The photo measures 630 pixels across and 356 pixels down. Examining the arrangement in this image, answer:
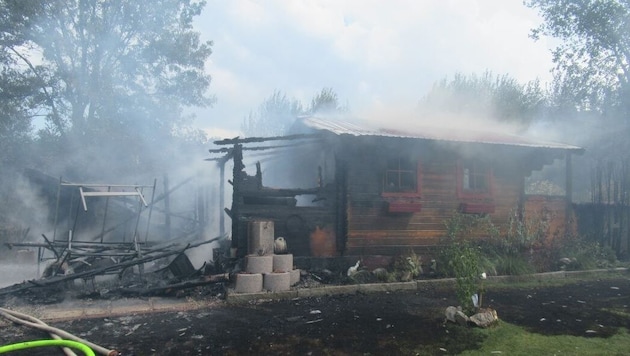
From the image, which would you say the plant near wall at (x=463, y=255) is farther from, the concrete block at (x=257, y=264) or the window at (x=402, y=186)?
the concrete block at (x=257, y=264)

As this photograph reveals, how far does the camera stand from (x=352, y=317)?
22.3 ft

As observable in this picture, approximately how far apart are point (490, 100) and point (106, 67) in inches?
953

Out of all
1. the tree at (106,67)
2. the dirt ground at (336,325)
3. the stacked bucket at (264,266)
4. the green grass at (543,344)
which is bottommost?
the dirt ground at (336,325)

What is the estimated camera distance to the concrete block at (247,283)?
26.5ft

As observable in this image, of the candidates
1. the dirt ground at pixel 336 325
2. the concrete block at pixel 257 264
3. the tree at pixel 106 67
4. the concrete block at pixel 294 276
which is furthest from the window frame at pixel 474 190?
the tree at pixel 106 67

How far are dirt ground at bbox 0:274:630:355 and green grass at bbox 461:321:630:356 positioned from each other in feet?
0.64

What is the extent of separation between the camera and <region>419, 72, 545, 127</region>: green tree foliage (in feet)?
88.6

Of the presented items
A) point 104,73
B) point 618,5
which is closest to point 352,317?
point 104,73

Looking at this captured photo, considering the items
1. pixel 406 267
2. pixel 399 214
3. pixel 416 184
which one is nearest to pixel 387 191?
pixel 399 214

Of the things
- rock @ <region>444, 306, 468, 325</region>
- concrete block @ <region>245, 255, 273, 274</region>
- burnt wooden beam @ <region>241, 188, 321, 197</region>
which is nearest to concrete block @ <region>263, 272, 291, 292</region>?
concrete block @ <region>245, 255, 273, 274</region>

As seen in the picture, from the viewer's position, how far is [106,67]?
19078 mm

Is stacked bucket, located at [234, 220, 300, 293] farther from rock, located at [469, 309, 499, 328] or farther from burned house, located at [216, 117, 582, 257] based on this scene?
rock, located at [469, 309, 499, 328]

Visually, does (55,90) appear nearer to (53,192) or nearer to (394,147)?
(53,192)

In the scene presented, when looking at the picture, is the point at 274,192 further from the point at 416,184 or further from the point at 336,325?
the point at 336,325
